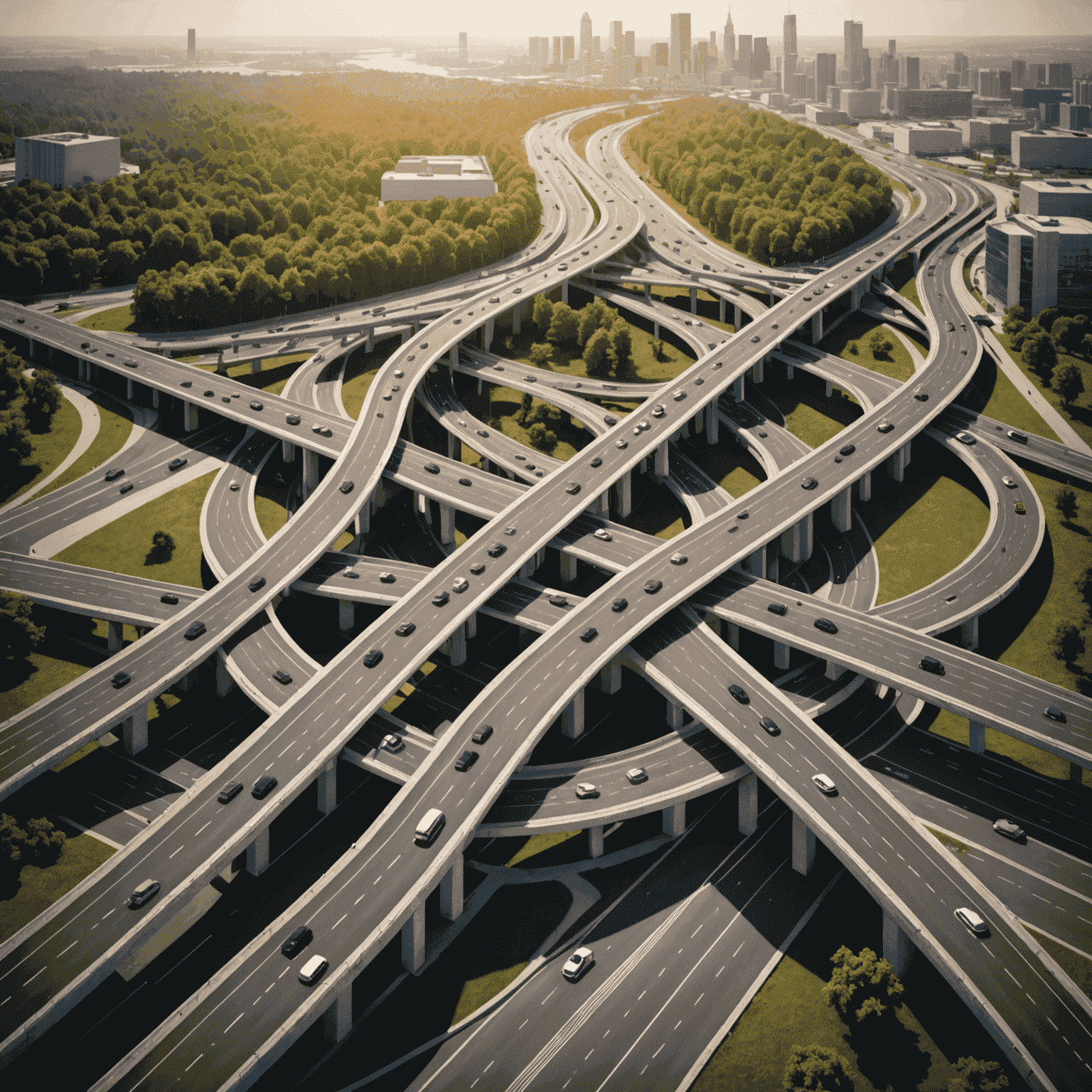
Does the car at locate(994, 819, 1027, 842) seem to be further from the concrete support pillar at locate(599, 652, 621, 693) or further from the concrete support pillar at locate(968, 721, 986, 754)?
the concrete support pillar at locate(599, 652, 621, 693)

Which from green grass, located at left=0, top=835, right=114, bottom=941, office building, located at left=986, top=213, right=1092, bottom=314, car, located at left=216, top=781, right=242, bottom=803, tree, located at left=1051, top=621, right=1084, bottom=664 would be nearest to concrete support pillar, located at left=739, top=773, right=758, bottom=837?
tree, located at left=1051, top=621, right=1084, bottom=664

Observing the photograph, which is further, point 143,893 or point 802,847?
point 802,847

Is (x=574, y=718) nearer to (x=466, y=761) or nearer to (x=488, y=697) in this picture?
(x=488, y=697)

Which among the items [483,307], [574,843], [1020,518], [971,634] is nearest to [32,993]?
[574,843]

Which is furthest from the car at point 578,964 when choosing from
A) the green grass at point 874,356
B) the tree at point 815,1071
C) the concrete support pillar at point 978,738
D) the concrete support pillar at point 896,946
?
the green grass at point 874,356

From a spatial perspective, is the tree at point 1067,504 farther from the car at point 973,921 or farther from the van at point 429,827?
the van at point 429,827

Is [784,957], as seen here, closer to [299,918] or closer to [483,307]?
[299,918]

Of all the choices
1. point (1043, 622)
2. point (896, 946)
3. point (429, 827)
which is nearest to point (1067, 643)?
point (1043, 622)
